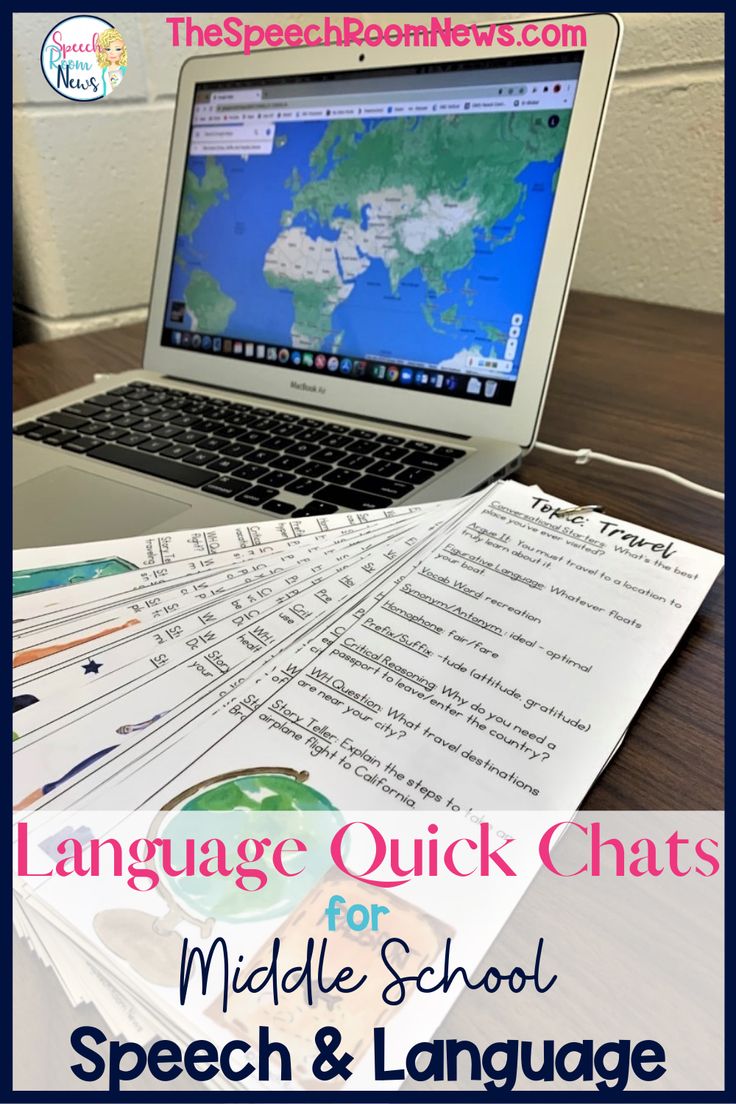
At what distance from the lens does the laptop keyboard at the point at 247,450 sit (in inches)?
20.2

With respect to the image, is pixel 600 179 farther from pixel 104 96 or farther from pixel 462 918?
pixel 462 918

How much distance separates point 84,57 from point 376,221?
65cm

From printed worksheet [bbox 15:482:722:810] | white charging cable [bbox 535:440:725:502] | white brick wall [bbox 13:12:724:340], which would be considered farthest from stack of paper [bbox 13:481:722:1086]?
white brick wall [bbox 13:12:724:340]

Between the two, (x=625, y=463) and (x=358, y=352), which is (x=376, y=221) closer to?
(x=358, y=352)

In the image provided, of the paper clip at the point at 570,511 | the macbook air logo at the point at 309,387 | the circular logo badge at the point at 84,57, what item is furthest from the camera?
the circular logo badge at the point at 84,57

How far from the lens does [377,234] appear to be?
0.62 m

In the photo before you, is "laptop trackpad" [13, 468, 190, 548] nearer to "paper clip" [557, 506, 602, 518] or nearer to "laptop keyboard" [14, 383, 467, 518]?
"laptop keyboard" [14, 383, 467, 518]

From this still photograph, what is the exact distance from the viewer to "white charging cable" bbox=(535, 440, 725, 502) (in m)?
0.53

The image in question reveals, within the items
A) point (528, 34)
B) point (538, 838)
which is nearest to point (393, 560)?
point (538, 838)

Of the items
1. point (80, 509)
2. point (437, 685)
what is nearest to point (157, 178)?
point (80, 509)

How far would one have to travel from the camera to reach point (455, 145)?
0.57 metres

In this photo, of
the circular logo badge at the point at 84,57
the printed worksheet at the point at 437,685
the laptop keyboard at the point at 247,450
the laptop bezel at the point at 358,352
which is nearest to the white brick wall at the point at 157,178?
the circular logo badge at the point at 84,57

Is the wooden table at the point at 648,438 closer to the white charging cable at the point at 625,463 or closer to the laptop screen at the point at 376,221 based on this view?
the white charging cable at the point at 625,463

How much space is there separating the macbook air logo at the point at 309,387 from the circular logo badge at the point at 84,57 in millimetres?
647
